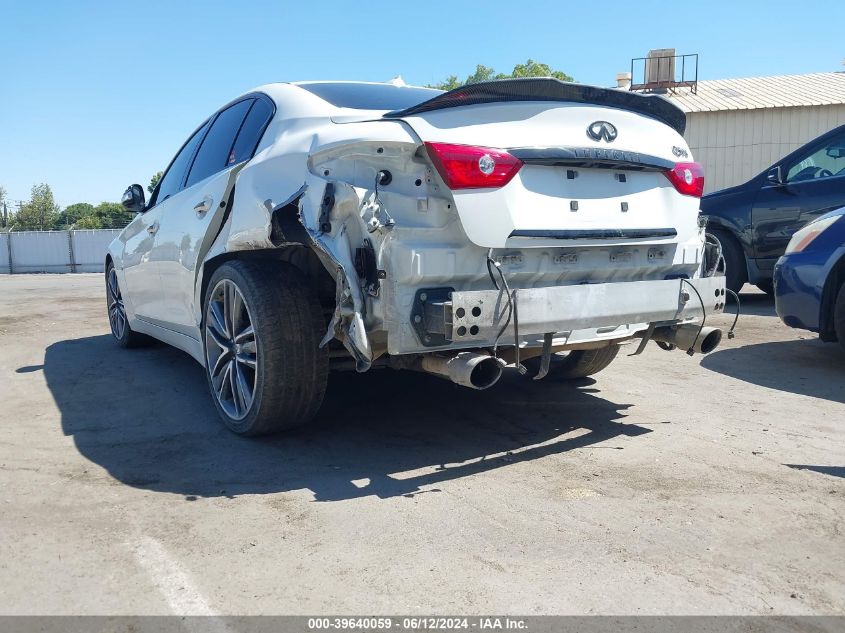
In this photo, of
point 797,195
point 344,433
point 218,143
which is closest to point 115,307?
point 218,143

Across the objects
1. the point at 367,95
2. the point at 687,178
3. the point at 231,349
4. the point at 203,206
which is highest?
the point at 367,95

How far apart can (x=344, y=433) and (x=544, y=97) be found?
1.95m

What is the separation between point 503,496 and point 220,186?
2321mm

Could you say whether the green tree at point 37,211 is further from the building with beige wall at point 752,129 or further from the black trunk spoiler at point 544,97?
the black trunk spoiler at point 544,97

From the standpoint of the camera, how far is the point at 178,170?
5.39 metres

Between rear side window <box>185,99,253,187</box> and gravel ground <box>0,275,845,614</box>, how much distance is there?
1441 mm

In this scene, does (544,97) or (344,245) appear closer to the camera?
(344,245)

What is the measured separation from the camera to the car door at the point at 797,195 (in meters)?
7.70

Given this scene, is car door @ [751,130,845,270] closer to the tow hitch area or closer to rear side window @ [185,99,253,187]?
the tow hitch area

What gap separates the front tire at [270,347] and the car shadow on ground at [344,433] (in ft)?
0.65

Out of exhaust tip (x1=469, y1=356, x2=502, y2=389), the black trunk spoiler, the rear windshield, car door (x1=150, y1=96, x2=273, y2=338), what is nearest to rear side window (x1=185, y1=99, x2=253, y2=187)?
car door (x1=150, y1=96, x2=273, y2=338)

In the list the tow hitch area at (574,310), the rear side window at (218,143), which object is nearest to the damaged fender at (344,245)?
the tow hitch area at (574,310)

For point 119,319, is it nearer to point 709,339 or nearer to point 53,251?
point 709,339

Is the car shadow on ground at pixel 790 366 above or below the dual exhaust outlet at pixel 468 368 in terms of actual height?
below
